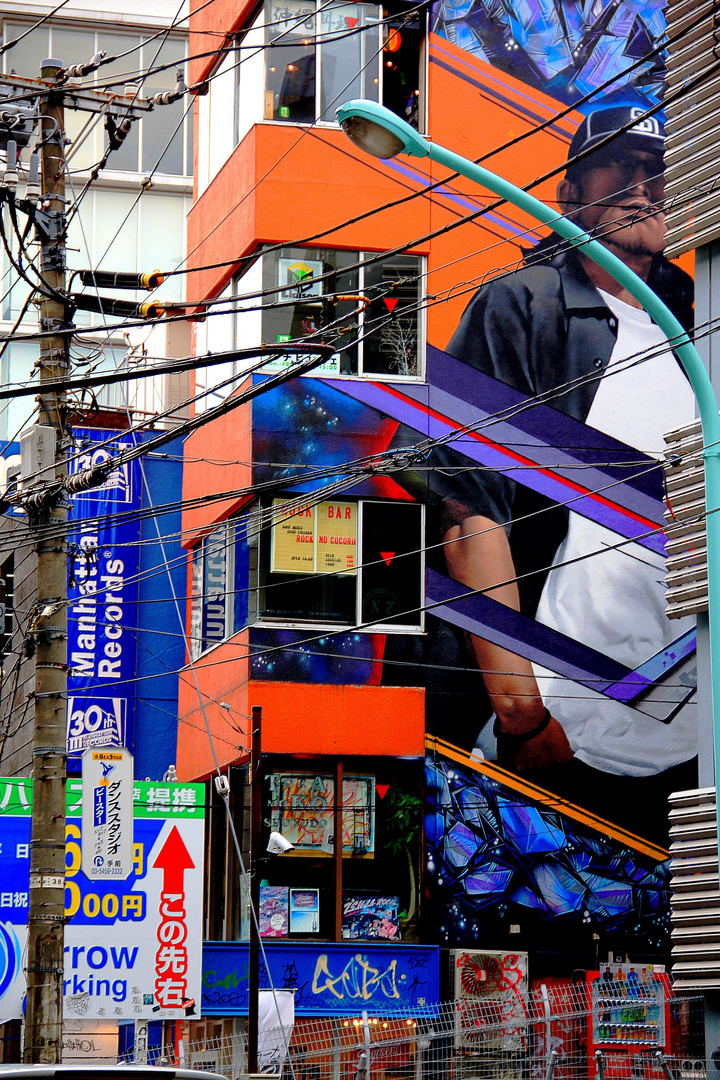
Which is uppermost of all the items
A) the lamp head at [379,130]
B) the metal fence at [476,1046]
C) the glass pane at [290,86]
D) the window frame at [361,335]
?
the glass pane at [290,86]

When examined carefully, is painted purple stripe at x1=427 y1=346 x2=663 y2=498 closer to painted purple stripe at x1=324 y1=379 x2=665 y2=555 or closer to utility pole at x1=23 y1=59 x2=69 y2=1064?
painted purple stripe at x1=324 y1=379 x2=665 y2=555

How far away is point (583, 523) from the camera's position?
25.5 m

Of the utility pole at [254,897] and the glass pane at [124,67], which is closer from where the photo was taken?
the utility pole at [254,897]

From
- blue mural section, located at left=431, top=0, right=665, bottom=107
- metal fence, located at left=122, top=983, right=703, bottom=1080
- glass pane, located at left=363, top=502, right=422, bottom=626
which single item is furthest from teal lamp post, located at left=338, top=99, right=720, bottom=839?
blue mural section, located at left=431, top=0, right=665, bottom=107

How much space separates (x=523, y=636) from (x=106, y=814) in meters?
11.6

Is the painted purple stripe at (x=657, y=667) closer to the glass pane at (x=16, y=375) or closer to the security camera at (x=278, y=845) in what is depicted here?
the security camera at (x=278, y=845)

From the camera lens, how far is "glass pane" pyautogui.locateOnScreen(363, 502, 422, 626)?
79.0ft

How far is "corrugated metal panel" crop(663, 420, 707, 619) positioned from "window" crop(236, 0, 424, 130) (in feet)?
38.2

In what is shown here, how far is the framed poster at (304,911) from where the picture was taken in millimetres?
22719

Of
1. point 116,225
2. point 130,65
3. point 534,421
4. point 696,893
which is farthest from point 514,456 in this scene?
point 130,65

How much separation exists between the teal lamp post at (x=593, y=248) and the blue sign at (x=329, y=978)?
13154mm

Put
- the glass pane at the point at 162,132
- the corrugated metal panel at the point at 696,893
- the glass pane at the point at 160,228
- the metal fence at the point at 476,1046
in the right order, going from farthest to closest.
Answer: the glass pane at the point at 162,132 → the glass pane at the point at 160,228 → the metal fence at the point at 476,1046 → the corrugated metal panel at the point at 696,893

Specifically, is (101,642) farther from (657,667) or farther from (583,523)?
(657,667)

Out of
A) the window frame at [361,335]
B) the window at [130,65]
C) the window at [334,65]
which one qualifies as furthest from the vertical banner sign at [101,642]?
the window at [130,65]
